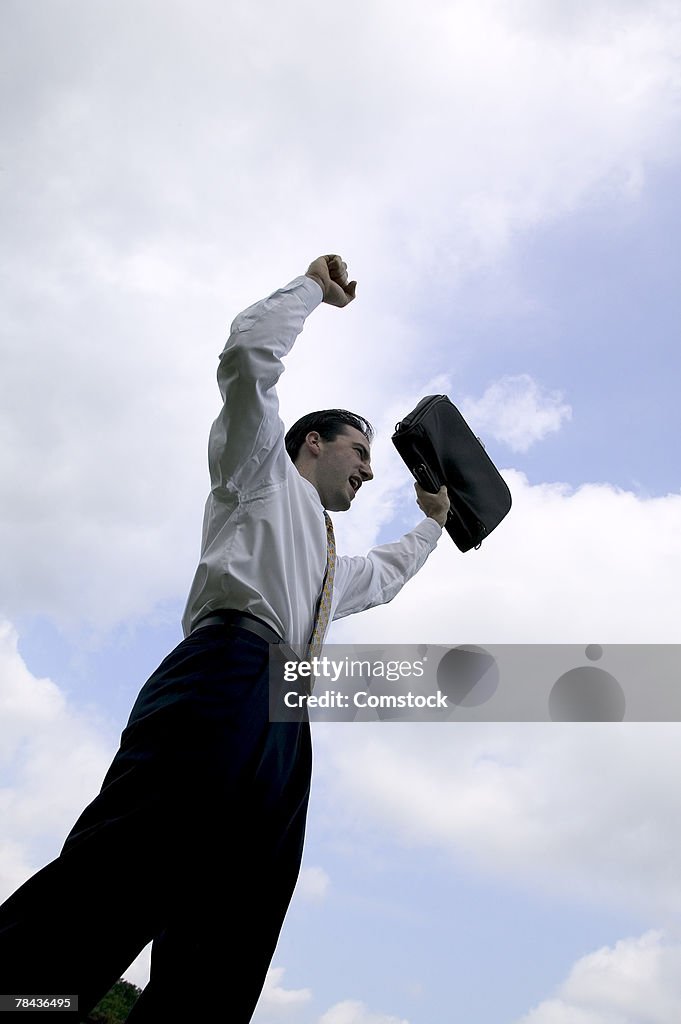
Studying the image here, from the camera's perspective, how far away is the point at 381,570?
396 centimetres

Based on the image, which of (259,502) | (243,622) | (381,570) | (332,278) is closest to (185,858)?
(243,622)

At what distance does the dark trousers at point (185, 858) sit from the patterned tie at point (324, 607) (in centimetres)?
29

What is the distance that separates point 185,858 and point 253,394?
135cm

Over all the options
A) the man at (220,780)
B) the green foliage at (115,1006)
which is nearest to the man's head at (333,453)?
the man at (220,780)

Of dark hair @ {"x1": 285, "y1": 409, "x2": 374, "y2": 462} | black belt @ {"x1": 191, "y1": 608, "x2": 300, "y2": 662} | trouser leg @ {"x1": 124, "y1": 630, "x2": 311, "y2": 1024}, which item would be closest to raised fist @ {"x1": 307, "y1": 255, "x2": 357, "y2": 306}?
dark hair @ {"x1": 285, "y1": 409, "x2": 374, "y2": 462}

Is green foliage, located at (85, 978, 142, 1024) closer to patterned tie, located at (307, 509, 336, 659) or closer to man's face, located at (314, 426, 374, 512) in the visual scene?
patterned tie, located at (307, 509, 336, 659)

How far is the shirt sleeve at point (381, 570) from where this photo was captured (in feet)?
12.3

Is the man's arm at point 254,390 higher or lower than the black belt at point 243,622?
higher

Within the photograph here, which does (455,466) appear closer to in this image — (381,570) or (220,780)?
(381,570)

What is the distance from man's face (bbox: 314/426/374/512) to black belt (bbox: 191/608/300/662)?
35.1 inches

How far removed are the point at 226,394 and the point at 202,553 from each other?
526mm

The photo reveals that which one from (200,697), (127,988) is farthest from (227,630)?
(127,988)

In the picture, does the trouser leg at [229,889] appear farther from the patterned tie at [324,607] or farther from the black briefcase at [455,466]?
the black briefcase at [455,466]

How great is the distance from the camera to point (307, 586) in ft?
9.73
